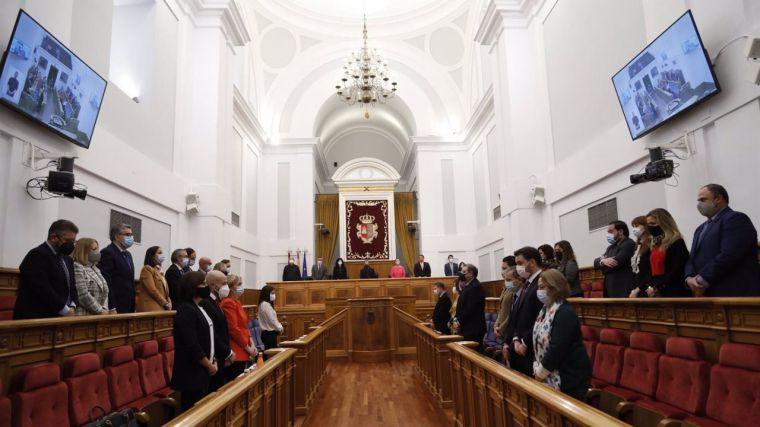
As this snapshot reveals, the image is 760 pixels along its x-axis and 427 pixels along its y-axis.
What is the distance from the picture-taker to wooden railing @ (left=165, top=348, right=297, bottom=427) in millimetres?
1860

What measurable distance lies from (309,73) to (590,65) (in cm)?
974

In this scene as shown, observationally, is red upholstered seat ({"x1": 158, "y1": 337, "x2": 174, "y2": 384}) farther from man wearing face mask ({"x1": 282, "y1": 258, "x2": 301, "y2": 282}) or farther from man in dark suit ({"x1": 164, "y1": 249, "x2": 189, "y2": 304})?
man wearing face mask ({"x1": 282, "y1": 258, "x2": 301, "y2": 282})

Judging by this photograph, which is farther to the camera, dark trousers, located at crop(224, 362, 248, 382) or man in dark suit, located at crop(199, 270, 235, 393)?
dark trousers, located at crop(224, 362, 248, 382)

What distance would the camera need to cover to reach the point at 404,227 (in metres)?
17.1

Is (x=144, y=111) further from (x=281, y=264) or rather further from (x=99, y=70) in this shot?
(x=281, y=264)

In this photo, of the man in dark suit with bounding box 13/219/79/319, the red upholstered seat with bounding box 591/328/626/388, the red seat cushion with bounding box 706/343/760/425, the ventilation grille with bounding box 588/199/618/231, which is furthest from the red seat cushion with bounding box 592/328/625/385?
the man in dark suit with bounding box 13/219/79/319

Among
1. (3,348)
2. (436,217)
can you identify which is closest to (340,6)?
(436,217)

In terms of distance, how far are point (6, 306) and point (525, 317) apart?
3.71 m

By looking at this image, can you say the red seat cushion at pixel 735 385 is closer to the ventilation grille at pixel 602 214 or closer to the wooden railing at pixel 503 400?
the wooden railing at pixel 503 400

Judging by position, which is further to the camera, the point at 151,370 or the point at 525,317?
the point at 151,370

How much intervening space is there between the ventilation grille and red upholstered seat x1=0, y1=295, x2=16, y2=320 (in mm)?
6358

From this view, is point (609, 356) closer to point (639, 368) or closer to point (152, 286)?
point (639, 368)

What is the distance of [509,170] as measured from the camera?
351 inches

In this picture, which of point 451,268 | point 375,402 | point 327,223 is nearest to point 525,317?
point 375,402
